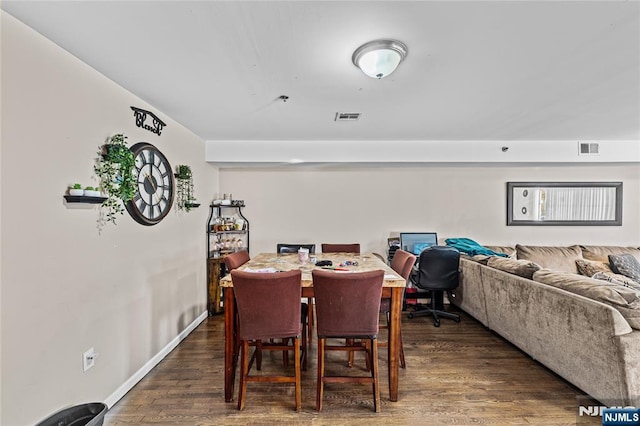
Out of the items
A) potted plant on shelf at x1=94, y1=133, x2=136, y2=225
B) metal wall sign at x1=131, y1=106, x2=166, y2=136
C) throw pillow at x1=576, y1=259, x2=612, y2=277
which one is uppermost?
metal wall sign at x1=131, y1=106, x2=166, y2=136

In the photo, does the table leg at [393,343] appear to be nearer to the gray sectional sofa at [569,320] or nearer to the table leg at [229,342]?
the table leg at [229,342]

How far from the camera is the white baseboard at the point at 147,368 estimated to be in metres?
2.15

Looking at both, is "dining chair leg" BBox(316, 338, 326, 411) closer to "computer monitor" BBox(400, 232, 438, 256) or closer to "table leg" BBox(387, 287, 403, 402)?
"table leg" BBox(387, 287, 403, 402)

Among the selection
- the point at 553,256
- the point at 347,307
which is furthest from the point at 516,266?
the point at 347,307

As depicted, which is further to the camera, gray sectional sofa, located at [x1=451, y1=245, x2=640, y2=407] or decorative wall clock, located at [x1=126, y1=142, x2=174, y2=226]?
decorative wall clock, located at [x1=126, y1=142, x2=174, y2=226]

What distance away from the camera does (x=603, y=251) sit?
4227mm

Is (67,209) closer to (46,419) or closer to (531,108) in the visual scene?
(46,419)

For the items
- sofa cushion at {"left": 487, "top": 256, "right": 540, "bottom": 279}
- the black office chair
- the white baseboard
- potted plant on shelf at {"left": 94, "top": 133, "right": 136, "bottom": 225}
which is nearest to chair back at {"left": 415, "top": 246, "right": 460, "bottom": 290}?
the black office chair

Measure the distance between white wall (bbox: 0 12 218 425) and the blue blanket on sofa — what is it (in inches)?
152

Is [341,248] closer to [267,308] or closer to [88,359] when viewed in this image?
[267,308]

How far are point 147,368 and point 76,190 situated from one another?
170 cm

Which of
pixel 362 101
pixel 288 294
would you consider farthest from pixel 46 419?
pixel 362 101

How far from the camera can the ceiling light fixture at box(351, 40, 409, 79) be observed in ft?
5.58

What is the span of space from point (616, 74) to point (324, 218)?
3423 millimetres
